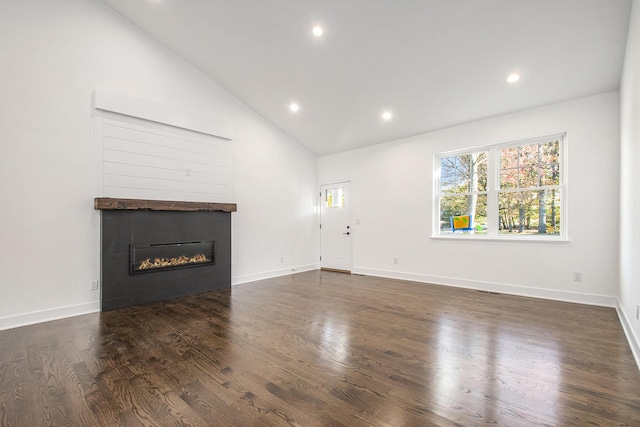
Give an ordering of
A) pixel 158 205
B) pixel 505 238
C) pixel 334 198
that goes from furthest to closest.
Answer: pixel 334 198
pixel 505 238
pixel 158 205

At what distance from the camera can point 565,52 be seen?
3254 mm

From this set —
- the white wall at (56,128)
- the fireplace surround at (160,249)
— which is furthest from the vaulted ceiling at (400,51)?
the fireplace surround at (160,249)

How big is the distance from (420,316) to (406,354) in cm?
109

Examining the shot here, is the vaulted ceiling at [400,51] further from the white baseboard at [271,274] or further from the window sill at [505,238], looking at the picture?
the white baseboard at [271,274]

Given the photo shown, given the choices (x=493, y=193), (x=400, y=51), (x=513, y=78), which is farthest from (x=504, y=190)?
(x=400, y=51)

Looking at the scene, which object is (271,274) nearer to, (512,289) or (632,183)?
(512,289)

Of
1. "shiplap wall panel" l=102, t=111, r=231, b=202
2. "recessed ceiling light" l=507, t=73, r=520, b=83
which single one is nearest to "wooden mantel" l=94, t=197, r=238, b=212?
"shiplap wall panel" l=102, t=111, r=231, b=202

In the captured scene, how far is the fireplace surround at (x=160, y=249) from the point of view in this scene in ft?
12.5

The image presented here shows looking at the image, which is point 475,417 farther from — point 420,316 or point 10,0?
point 10,0

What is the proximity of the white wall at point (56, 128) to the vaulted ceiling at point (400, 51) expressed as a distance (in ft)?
1.57

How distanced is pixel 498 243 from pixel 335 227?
328cm

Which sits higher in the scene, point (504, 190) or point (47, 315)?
point (504, 190)

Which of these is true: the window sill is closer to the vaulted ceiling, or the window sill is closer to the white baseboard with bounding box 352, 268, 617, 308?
the white baseboard with bounding box 352, 268, 617, 308

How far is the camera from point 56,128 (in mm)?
3545
